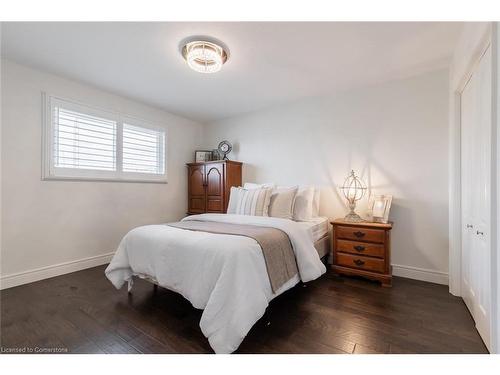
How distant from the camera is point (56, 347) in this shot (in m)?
1.49

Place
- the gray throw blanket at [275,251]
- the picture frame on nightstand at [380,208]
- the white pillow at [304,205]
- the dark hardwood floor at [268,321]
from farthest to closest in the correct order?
1. the white pillow at [304,205]
2. the picture frame on nightstand at [380,208]
3. the gray throw blanket at [275,251]
4. the dark hardwood floor at [268,321]

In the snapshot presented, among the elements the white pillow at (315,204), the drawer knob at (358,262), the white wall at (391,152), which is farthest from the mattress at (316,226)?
the drawer knob at (358,262)

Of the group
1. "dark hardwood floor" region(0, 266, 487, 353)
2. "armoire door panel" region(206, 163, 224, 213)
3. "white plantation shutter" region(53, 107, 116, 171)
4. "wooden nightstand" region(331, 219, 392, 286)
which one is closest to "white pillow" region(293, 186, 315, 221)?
"wooden nightstand" region(331, 219, 392, 286)

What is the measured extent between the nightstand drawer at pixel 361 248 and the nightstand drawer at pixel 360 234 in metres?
Result: 0.06

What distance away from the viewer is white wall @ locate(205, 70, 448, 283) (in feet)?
8.49

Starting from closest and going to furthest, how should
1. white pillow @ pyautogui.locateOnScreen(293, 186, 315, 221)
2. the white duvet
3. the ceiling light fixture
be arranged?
1. the white duvet
2. the ceiling light fixture
3. white pillow @ pyautogui.locateOnScreen(293, 186, 315, 221)

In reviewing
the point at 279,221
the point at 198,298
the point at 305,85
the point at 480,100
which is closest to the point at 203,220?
the point at 279,221

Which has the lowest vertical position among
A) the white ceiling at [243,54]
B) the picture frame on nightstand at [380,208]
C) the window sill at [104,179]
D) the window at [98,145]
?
the picture frame on nightstand at [380,208]

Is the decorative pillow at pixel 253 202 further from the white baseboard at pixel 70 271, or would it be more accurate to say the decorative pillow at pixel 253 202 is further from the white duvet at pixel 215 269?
the white baseboard at pixel 70 271

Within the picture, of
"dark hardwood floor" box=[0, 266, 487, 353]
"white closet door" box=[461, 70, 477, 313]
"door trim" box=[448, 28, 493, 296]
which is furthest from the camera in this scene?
"door trim" box=[448, 28, 493, 296]

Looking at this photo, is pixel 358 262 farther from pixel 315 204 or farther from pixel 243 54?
pixel 243 54

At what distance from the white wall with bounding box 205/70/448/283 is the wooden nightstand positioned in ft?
1.56

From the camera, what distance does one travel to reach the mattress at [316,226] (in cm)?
262

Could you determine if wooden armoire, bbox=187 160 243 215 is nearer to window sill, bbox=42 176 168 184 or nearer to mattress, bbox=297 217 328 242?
window sill, bbox=42 176 168 184
